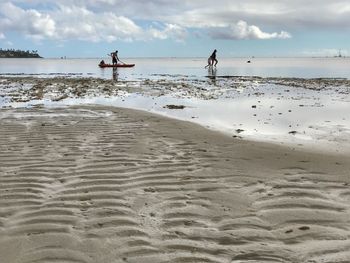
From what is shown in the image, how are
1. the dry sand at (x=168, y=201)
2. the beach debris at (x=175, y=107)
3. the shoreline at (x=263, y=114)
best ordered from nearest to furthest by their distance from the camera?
the dry sand at (x=168, y=201)
the shoreline at (x=263, y=114)
the beach debris at (x=175, y=107)

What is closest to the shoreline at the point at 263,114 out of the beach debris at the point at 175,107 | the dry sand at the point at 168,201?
the beach debris at the point at 175,107

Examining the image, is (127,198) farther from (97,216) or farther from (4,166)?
(4,166)

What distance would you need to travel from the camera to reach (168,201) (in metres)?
6.40

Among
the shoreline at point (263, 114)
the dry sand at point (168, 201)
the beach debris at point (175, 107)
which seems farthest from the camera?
the beach debris at point (175, 107)

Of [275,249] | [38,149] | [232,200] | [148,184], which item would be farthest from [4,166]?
[275,249]

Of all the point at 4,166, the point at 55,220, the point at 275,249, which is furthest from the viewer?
the point at 4,166

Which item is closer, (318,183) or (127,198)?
(127,198)

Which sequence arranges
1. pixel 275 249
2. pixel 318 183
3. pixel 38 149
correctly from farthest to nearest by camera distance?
pixel 38 149 < pixel 318 183 < pixel 275 249

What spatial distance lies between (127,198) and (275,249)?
2.47 metres

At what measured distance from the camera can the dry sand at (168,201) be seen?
487 cm

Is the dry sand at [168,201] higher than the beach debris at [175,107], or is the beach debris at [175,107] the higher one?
the beach debris at [175,107]

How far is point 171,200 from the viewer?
645 centimetres

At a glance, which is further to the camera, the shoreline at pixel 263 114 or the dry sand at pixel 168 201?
the shoreline at pixel 263 114

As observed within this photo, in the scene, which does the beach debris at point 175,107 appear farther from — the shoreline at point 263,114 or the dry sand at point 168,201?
the dry sand at point 168,201
